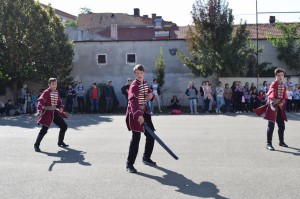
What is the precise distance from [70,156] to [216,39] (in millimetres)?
15893

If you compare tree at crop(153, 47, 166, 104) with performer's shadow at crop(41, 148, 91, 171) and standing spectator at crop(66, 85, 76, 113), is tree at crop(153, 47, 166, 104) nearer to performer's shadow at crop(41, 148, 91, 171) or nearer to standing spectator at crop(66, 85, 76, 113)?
standing spectator at crop(66, 85, 76, 113)

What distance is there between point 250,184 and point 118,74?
20.5 meters

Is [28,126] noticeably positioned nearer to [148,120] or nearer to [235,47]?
[148,120]

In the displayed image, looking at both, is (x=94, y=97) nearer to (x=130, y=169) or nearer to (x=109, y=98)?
(x=109, y=98)

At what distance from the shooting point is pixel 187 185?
6531 millimetres

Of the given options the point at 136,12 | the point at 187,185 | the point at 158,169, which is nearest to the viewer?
the point at 187,185

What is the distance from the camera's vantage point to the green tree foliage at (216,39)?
23000 millimetres

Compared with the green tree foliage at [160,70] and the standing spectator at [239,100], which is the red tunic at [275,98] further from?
the green tree foliage at [160,70]

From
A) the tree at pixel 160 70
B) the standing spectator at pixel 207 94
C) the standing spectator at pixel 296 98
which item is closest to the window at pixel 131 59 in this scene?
the tree at pixel 160 70

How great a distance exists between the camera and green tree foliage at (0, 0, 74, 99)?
2350 cm

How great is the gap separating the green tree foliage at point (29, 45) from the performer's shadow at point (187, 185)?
18315mm

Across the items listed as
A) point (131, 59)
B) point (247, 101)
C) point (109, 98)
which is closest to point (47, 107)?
point (109, 98)

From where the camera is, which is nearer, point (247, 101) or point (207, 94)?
point (247, 101)

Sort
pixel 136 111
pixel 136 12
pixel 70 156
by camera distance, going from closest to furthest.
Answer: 1. pixel 136 111
2. pixel 70 156
3. pixel 136 12
